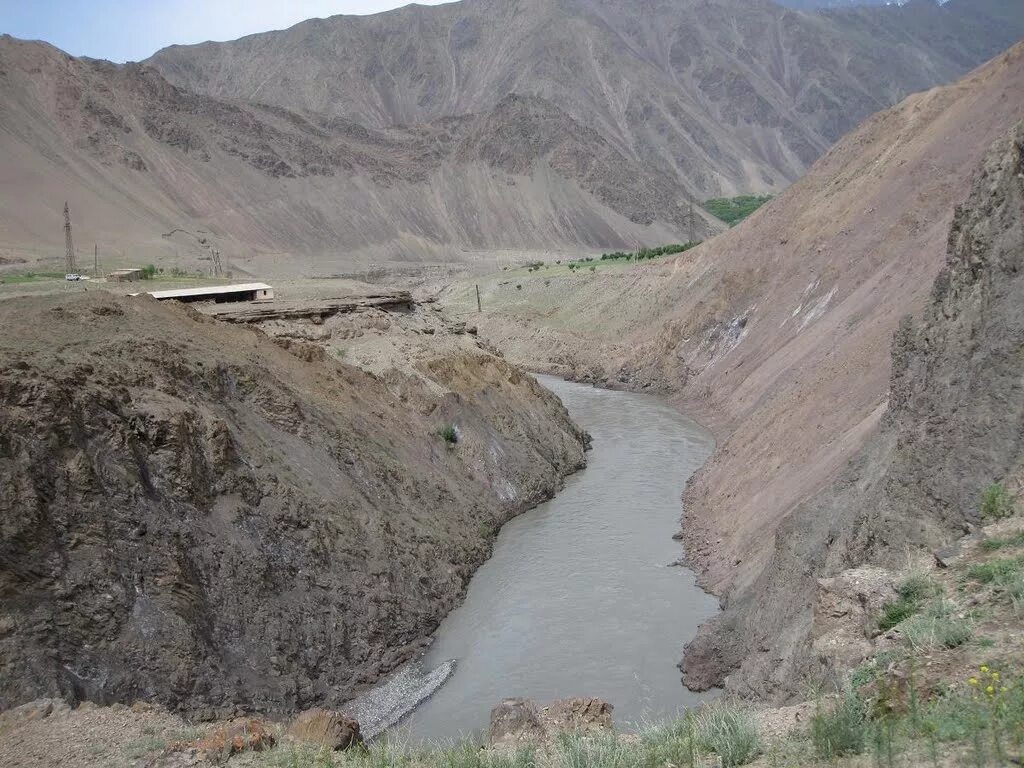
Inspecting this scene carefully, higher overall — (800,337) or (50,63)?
(50,63)

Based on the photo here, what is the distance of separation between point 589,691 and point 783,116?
19933cm

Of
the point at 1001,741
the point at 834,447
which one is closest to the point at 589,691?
the point at 834,447

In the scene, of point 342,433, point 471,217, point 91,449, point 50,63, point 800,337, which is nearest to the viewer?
point 91,449

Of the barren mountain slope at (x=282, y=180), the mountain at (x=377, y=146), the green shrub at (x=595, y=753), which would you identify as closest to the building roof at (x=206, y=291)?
the green shrub at (x=595, y=753)

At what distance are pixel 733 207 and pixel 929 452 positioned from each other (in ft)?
464

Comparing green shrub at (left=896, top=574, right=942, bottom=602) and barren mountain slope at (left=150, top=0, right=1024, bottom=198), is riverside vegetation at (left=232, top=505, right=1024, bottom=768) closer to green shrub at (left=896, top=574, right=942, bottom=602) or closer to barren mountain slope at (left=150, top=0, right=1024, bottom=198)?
green shrub at (left=896, top=574, right=942, bottom=602)

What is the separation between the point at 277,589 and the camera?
18266mm

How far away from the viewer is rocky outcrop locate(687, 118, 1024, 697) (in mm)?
13461

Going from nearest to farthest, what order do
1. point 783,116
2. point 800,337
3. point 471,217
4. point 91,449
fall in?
point 91,449 < point 800,337 < point 471,217 < point 783,116

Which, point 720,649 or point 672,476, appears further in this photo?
point 672,476

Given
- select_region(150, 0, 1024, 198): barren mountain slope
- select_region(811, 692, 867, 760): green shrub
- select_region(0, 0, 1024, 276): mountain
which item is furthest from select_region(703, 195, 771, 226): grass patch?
select_region(811, 692, 867, 760): green shrub

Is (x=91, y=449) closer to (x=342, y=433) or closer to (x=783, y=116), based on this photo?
(x=342, y=433)

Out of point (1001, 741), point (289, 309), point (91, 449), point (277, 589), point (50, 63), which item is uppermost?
point (50, 63)

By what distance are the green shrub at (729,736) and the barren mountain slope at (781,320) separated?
6552 millimetres
